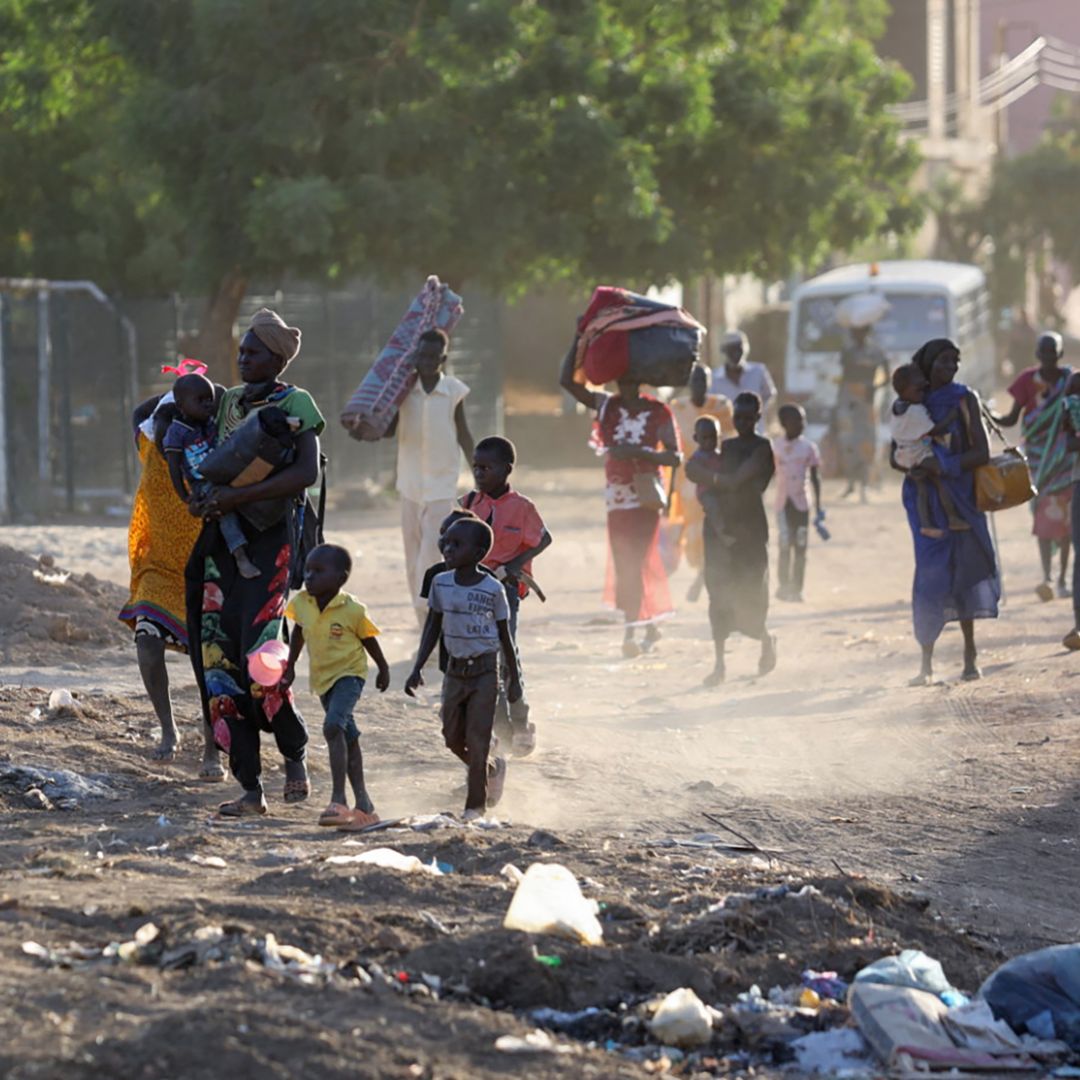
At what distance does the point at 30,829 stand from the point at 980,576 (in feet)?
18.0

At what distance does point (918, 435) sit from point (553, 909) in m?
5.36

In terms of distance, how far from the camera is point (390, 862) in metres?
5.75

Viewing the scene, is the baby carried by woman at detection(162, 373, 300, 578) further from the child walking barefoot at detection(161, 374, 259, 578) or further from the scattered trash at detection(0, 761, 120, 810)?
the scattered trash at detection(0, 761, 120, 810)

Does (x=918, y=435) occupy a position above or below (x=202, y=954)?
above

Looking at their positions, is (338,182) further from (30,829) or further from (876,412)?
(30,829)

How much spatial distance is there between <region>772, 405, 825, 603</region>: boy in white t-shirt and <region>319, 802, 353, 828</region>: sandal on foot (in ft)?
23.3

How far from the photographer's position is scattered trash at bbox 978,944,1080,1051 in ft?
15.8

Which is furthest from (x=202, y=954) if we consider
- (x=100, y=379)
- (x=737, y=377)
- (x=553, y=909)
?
(x=100, y=379)

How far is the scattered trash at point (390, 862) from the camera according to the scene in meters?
5.71

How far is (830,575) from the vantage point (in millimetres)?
15789

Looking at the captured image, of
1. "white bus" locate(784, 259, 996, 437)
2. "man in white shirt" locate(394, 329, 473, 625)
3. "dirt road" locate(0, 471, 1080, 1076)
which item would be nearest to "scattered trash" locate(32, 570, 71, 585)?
"dirt road" locate(0, 471, 1080, 1076)

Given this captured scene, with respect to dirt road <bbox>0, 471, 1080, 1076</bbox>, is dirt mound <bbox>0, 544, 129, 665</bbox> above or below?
above

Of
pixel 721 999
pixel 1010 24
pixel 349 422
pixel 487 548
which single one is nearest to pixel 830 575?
pixel 349 422

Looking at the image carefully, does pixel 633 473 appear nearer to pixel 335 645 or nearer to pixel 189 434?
pixel 189 434
